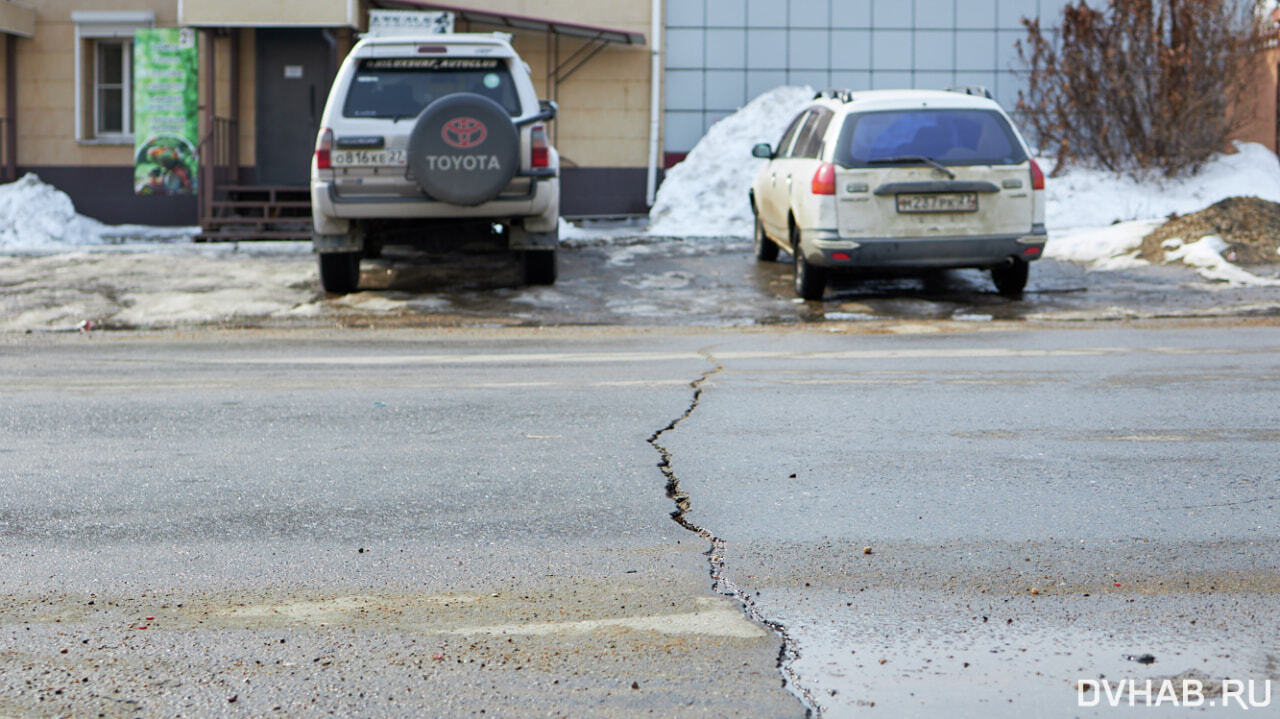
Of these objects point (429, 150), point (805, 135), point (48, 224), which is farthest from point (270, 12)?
point (805, 135)

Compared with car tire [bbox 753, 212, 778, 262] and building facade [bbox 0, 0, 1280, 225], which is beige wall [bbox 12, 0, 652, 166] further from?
car tire [bbox 753, 212, 778, 262]

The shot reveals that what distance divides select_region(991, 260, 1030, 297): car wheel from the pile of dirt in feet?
7.71

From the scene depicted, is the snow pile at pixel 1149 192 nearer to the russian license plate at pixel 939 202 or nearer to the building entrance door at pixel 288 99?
the russian license plate at pixel 939 202

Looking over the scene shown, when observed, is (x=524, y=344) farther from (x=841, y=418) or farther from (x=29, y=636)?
(x=29, y=636)

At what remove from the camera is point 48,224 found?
1873cm

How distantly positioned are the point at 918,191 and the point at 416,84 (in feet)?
14.4

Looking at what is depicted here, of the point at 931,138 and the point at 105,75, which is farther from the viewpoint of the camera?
the point at 105,75

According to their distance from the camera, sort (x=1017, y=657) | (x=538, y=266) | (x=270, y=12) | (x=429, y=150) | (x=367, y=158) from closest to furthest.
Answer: (x=1017, y=657) → (x=429, y=150) → (x=367, y=158) → (x=538, y=266) → (x=270, y=12)

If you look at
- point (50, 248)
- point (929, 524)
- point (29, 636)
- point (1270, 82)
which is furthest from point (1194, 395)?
point (1270, 82)

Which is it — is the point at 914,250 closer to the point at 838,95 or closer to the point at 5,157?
the point at 838,95

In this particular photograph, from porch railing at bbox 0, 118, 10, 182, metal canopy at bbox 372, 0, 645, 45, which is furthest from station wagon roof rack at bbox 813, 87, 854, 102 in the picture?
porch railing at bbox 0, 118, 10, 182

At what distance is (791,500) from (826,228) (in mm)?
6381

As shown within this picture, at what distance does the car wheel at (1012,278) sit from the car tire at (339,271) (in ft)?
18.8

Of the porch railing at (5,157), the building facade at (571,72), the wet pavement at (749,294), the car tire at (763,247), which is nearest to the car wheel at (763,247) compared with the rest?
the car tire at (763,247)
